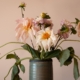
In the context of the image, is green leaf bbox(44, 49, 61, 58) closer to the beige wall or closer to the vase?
the vase

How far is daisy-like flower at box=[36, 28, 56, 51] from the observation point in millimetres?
795

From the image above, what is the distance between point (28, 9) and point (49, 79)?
59 centimetres

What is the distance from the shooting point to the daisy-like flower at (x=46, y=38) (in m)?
0.79

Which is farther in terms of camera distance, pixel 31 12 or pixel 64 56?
pixel 31 12

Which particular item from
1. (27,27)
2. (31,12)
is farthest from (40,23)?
(31,12)

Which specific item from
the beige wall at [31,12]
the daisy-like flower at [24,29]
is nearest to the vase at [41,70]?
the daisy-like flower at [24,29]

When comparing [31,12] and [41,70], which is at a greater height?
[31,12]

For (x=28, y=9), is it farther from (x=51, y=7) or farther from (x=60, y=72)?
(x=60, y=72)

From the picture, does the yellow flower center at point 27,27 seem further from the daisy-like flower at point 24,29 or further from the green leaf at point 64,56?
the green leaf at point 64,56

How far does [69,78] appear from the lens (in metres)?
1.15

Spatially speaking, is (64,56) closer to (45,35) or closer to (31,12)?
(45,35)

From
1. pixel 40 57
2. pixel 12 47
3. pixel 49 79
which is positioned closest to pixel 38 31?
pixel 40 57

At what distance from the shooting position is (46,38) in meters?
0.82

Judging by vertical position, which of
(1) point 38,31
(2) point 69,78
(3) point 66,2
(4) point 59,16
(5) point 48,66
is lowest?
(2) point 69,78
